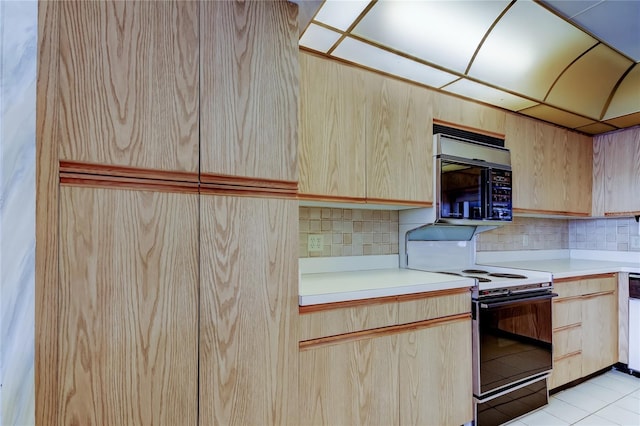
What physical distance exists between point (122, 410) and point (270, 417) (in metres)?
0.54

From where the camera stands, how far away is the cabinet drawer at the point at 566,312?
237 centimetres

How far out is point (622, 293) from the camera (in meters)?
2.75

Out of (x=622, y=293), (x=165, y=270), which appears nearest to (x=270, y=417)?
(x=165, y=270)

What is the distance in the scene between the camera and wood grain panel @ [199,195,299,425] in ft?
4.09

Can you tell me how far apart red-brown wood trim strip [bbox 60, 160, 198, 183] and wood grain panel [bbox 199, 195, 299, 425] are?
10cm

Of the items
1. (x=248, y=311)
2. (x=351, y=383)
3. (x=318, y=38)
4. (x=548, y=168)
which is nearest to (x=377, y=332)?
(x=351, y=383)

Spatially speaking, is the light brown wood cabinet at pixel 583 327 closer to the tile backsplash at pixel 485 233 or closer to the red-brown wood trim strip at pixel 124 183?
the tile backsplash at pixel 485 233

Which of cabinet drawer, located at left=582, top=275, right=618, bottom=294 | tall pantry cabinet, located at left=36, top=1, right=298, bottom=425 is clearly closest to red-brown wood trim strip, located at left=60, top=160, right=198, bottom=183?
tall pantry cabinet, located at left=36, top=1, right=298, bottom=425

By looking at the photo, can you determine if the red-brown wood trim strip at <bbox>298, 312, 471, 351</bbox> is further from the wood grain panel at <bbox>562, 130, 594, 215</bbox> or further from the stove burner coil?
the wood grain panel at <bbox>562, 130, 594, 215</bbox>

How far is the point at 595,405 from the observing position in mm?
2273

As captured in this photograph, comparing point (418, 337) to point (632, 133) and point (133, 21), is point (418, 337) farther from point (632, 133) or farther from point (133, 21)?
point (632, 133)

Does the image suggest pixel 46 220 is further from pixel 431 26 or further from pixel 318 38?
pixel 431 26

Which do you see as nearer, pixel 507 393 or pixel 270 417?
pixel 270 417

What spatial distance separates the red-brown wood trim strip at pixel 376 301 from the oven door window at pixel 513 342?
248 millimetres
